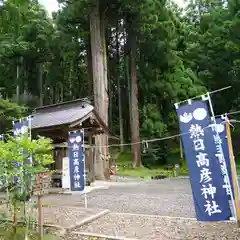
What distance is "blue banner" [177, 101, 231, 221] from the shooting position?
4.64 meters

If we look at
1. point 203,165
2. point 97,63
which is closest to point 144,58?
point 97,63

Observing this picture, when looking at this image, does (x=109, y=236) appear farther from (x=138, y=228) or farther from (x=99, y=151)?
(x=99, y=151)

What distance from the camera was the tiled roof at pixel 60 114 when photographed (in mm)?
10773

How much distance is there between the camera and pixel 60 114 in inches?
479

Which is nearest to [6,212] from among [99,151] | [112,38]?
[99,151]

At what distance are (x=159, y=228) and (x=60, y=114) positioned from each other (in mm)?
8004

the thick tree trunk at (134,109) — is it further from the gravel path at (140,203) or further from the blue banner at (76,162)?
the blue banner at (76,162)

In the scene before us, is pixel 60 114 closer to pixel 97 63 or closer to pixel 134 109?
pixel 97 63

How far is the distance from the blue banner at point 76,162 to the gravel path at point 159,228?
2256 mm

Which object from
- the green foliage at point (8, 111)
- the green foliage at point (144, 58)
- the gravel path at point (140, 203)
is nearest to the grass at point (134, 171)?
the green foliage at point (144, 58)

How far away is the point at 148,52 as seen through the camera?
20.8 m

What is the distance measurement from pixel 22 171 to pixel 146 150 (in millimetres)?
16727

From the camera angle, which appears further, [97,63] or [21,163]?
[97,63]

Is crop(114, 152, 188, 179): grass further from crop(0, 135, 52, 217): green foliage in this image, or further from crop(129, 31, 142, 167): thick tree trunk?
crop(0, 135, 52, 217): green foliage
